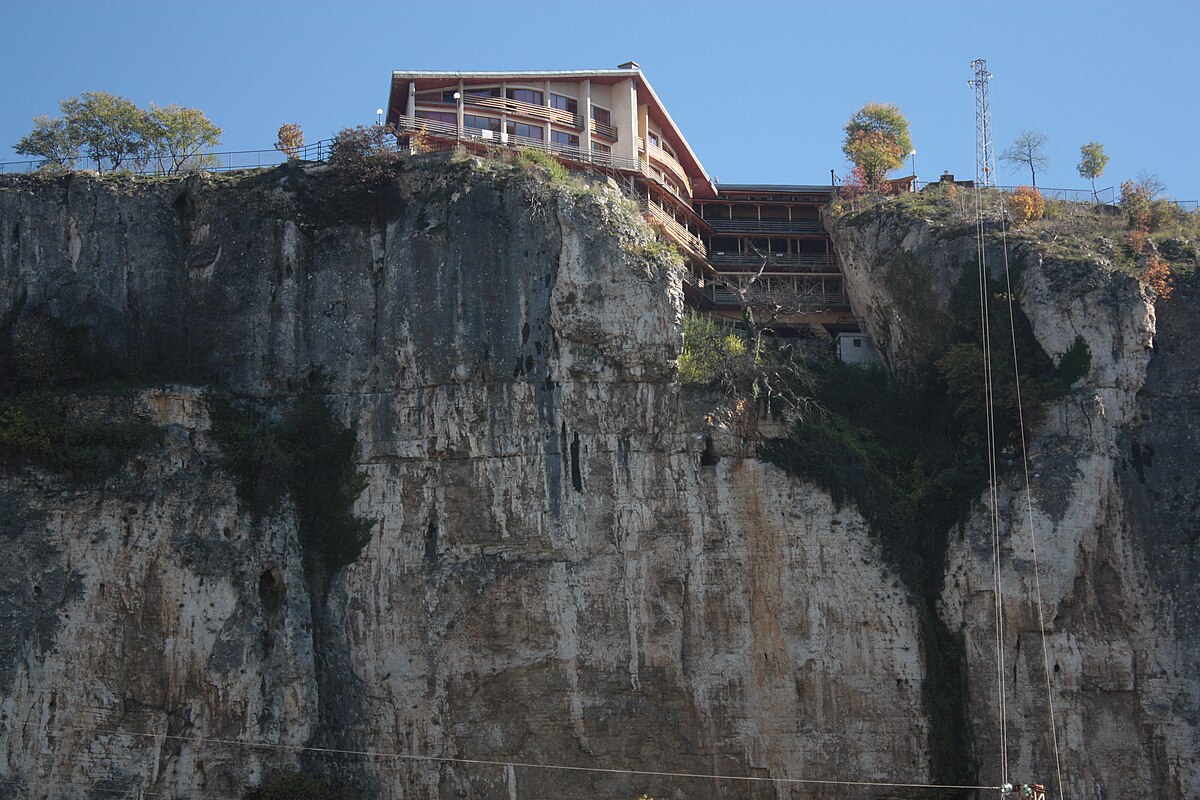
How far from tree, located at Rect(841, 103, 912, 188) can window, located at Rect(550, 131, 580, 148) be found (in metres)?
8.50

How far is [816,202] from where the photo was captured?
160 feet

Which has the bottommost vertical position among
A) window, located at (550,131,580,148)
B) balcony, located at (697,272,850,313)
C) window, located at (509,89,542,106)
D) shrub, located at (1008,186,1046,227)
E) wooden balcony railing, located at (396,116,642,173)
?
balcony, located at (697,272,850,313)

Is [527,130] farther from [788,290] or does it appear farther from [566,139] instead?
[788,290]

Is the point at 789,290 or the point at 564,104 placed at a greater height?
the point at 564,104

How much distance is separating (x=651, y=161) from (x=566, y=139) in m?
2.60

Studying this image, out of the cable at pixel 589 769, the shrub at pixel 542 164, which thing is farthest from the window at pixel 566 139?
the cable at pixel 589 769

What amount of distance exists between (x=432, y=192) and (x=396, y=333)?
3702mm

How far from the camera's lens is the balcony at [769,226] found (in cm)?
4816

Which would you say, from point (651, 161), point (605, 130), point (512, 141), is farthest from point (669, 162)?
point (512, 141)

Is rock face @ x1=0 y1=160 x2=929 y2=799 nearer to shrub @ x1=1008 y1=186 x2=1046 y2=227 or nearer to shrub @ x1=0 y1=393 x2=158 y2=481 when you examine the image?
shrub @ x1=0 y1=393 x2=158 y2=481

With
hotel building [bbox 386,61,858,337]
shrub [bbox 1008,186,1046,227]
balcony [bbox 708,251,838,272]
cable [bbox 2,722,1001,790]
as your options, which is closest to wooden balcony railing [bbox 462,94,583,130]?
hotel building [bbox 386,61,858,337]

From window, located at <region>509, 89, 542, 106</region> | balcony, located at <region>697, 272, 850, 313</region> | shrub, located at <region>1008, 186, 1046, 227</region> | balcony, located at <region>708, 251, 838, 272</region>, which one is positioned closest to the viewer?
shrub, located at <region>1008, 186, 1046, 227</region>

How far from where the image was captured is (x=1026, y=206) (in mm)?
41344

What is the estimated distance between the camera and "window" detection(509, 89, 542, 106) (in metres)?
45.4
